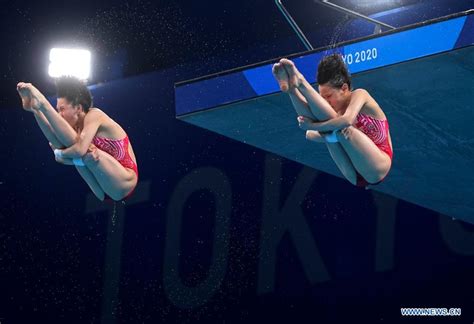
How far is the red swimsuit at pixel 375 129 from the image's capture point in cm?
496

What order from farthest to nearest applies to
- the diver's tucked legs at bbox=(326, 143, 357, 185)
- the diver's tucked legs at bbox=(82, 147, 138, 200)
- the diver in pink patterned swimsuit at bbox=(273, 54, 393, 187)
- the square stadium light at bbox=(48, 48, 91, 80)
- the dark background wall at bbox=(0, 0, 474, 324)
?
the square stadium light at bbox=(48, 48, 91, 80) < the dark background wall at bbox=(0, 0, 474, 324) < the diver's tucked legs at bbox=(82, 147, 138, 200) < the diver's tucked legs at bbox=(326, 143, 357, 185) < the diver in pink patterned swimsuit at bbox=(273, 54, 393, 187)

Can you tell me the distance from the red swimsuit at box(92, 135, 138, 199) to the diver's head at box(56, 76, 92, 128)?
23 centimetres

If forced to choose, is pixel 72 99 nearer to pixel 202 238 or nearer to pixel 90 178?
pixel 90 178

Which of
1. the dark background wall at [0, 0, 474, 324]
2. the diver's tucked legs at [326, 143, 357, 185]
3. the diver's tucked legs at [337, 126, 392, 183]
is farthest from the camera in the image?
the dark background wall at [0, 0, 474, 324]

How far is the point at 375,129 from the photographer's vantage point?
4977mm

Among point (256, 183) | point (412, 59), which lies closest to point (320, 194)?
point (256, 183)

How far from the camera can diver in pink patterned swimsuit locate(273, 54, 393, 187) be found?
14.9ft

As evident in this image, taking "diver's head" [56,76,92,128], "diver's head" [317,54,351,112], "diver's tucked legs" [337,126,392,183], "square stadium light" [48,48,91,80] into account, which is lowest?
"diver's tucked legs" [337,126,392,183]

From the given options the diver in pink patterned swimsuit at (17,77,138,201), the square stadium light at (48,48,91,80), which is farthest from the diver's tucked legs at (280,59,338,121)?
the square stadium light at (48,48,91,80)

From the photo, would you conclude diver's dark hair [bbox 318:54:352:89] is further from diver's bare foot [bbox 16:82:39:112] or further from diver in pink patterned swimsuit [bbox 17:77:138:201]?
diver's bare foot [bbox 16:82:39:112]

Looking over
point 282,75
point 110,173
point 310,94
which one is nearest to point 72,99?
point 110,173

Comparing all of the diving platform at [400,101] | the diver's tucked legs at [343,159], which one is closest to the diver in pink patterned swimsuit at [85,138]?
the diving platform at [400,101]

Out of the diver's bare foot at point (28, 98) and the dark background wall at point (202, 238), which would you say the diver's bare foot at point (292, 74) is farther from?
the dark background wall at point (202, 238)

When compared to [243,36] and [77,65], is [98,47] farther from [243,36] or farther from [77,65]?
[243,36]
